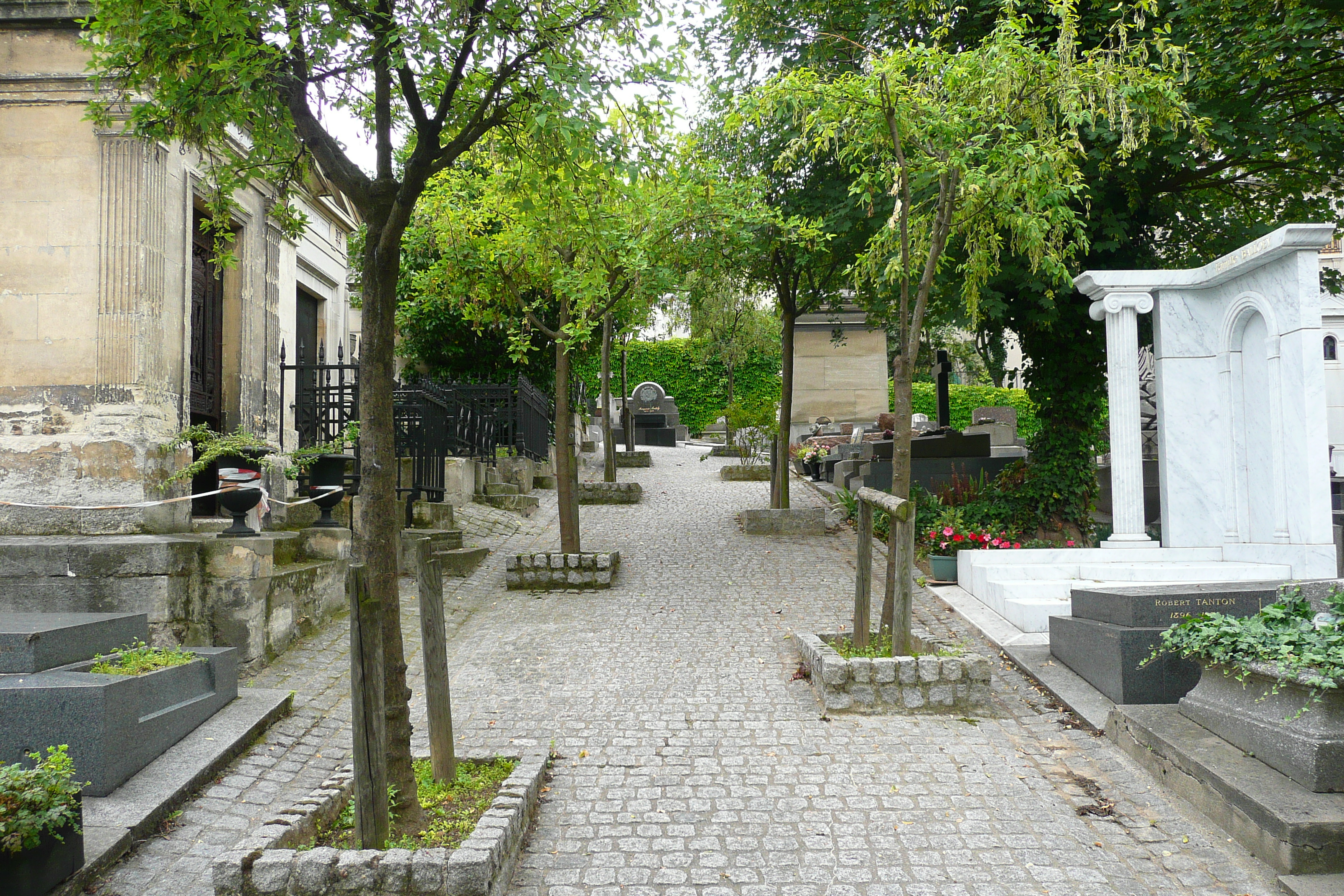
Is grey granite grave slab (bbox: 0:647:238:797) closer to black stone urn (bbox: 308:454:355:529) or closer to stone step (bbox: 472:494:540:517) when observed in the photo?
black stone urn (bbox: 308:454:355:529)

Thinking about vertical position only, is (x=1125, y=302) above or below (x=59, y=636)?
above

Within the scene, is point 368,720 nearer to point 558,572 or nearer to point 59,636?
point 59,636

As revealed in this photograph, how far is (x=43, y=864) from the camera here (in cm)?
331

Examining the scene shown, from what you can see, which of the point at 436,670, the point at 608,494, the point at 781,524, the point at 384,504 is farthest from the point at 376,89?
the point at 608,494

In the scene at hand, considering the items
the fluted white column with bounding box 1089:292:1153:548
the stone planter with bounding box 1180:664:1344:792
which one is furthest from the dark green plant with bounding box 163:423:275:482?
the fluted white column with bounding box 1089:292:1153:548

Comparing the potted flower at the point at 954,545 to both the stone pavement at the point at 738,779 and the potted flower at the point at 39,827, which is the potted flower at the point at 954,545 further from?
the potted flower at the point at 39,827

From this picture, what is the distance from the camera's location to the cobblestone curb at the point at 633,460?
20.9 metres

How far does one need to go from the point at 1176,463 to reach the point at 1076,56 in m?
4.13

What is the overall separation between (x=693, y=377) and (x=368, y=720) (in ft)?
99.1

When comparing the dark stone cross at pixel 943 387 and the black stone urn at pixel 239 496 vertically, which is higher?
the dark stone cross at pixel 943 387

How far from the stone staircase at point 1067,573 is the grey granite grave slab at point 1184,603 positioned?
151cm

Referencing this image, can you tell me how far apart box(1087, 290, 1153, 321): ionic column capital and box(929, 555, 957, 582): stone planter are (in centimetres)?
307

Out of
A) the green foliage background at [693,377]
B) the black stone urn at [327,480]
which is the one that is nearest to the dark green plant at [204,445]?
the black stone urn at [327,480]

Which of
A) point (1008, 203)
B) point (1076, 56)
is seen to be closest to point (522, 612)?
point (1008, 203)
